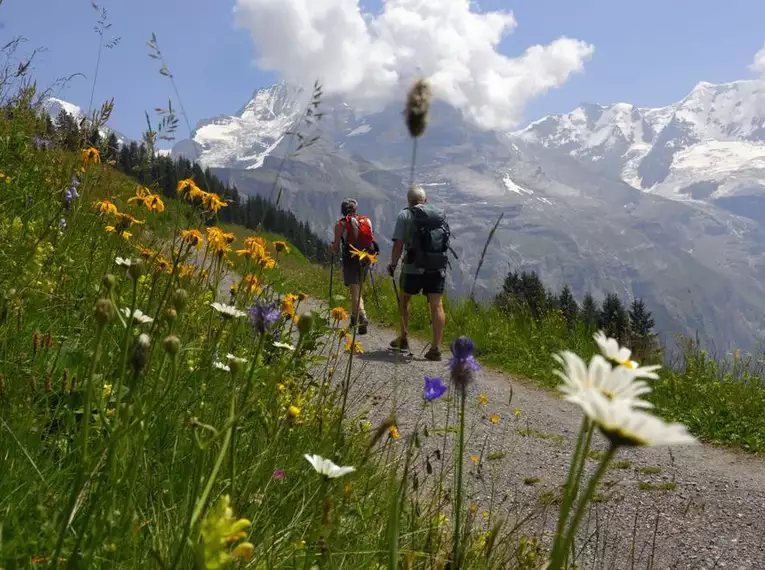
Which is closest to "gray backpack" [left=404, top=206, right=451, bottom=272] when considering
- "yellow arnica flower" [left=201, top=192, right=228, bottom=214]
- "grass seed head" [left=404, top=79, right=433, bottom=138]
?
"yellow arnica flower" [left=201, top=192, right=228, bottom=214]

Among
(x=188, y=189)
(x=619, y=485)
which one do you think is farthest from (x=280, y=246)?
(x=619, y=485)

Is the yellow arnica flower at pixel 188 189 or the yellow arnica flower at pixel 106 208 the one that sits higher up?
the yellow arnica flower at pixel 188 189

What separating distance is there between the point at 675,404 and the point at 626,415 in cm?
669

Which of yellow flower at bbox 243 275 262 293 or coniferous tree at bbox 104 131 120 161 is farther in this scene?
coniferous tree at bbox 104 131 120 161

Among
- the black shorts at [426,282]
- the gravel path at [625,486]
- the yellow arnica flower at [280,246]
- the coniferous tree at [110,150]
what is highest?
the coniferous tree at [110,150]

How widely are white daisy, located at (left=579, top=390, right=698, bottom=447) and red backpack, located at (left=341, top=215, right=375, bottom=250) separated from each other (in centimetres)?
754

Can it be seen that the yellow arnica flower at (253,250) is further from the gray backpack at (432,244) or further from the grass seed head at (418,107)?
the gray backpack at (432,244)

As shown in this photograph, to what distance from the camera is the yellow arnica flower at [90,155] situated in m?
3.21

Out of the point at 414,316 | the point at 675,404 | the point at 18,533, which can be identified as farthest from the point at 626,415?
the point at 414,316

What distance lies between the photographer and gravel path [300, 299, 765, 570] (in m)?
3.66

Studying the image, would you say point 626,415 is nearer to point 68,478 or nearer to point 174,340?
point 174,340

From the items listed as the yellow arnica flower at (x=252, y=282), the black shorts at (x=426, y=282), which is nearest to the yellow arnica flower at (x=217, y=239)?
the yellow arnica flower at (x=252, y=282)

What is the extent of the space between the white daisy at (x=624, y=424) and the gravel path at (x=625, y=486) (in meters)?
2.32

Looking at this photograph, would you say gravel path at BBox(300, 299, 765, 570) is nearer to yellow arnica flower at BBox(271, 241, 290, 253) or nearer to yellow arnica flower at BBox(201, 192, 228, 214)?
yellow arnica flower at BBox(271, 241, 290, 253)
